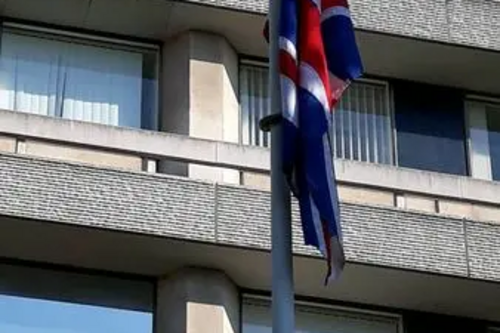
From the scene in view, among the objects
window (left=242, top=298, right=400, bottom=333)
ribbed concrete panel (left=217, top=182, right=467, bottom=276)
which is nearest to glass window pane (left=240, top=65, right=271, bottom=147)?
ribbed concrete panel (left=217, top=182, right=467, bottom=276)

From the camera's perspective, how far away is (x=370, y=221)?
14.9 meters

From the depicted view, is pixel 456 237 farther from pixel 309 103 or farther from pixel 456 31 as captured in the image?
pixel 309 103

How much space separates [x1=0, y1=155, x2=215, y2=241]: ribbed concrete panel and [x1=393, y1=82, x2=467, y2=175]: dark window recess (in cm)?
284

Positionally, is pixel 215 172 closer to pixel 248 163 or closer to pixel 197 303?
pixel 248 163

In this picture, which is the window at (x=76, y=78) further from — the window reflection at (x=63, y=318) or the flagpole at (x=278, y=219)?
the flagpole at (x=278, y=219)

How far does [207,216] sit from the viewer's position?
47.2 feet

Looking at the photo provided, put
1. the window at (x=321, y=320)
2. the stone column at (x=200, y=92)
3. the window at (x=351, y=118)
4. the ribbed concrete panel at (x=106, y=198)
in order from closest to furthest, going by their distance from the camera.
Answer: the ribbed concrete panel at (x=106, y=198) → the window at (x=321, y=320) → the stone column at (x=200, y=92) → the window at (x=351, y=118)

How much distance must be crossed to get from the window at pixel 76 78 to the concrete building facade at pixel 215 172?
2cm

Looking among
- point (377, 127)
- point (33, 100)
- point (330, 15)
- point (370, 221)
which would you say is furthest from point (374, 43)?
point (330, 15)

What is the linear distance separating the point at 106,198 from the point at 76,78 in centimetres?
197

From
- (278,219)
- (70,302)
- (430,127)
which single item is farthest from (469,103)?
(278,219)

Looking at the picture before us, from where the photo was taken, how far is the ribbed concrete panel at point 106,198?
14.0 metres

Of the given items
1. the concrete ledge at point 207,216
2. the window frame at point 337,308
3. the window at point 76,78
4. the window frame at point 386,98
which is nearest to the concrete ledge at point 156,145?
the concrete ledge at point 207,216

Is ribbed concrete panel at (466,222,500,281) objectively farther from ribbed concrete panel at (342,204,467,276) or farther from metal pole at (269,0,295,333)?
metal pole at (269,0,295,333)
